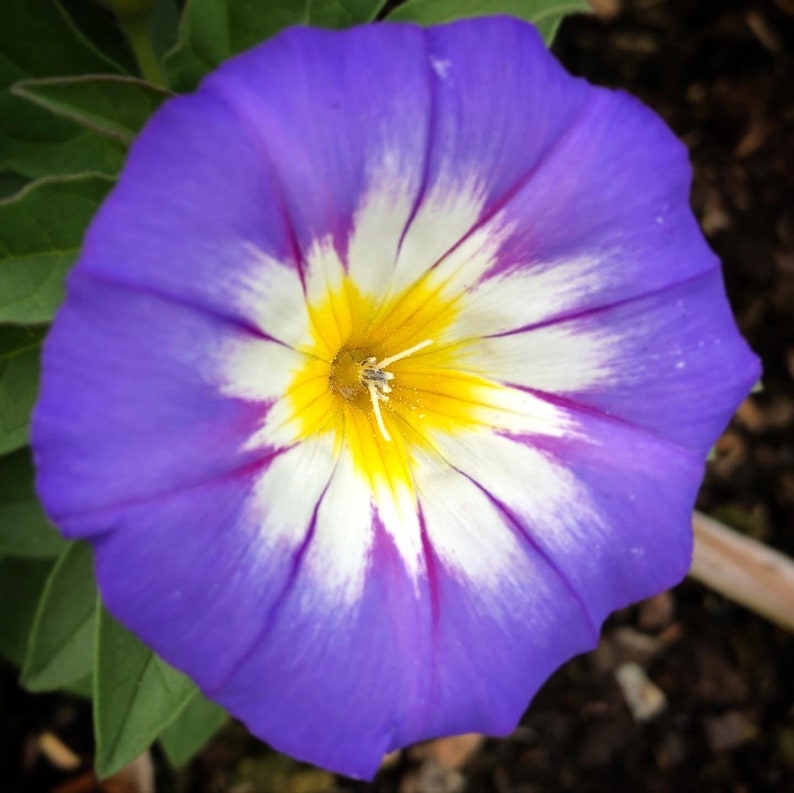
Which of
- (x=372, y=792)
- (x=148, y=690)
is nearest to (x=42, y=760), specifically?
(x=372, y=792)

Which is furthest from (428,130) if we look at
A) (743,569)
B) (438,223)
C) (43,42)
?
(743,569)

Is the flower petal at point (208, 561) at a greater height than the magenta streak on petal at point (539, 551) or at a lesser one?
greater

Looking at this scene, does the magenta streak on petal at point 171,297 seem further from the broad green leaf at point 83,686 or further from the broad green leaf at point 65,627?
the broad green leaf at point 83,686

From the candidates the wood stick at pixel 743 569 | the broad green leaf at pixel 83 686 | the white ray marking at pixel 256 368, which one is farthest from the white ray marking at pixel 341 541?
the wood stick at pixel 743 569

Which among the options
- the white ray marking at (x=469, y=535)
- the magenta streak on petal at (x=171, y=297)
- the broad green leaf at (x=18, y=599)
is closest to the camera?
the magenta streak on petal at (x=171, y=297)

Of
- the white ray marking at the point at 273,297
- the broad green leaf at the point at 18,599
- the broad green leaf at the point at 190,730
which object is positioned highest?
the white ray marking at the point at 273,297

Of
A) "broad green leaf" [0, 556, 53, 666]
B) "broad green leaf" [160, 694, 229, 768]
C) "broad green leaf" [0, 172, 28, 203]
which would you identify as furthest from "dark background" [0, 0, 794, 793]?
"broad green leaf" [0, 172, 28, 203]
